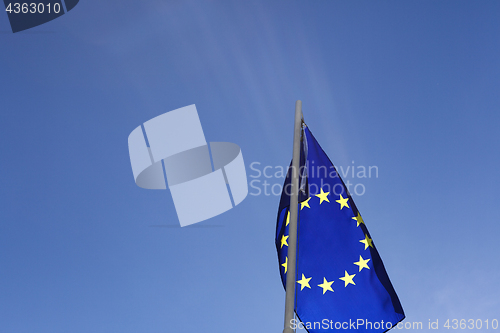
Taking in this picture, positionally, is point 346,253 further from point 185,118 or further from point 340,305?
point 185,118

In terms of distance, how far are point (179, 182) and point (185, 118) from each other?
260 cm

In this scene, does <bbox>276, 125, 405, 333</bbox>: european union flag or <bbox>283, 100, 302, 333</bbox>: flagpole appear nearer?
<bbox>283, 100, 302, 333</bbox>: flagpole

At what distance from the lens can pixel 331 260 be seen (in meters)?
7.53

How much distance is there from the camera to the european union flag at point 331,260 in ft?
23.6

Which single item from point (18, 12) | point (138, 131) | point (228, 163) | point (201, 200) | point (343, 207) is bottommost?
point (343, 207)

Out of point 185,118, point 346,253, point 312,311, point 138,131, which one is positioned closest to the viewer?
point 312,311

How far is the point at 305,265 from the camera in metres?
7.44

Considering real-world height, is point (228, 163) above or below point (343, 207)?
above

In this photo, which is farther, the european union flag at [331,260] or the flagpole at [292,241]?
the european union flag at [331,260]

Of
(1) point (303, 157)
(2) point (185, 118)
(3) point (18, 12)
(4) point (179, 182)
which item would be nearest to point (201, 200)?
(4) point (179, 182)

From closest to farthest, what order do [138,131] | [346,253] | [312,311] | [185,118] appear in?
[312,311] → [346,253] → [138,131] → [185,118]

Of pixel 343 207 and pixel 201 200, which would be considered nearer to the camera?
pixel 343 207

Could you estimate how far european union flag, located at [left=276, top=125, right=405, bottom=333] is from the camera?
23.6 feet

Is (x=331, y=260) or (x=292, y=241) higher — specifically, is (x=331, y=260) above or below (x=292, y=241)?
below
